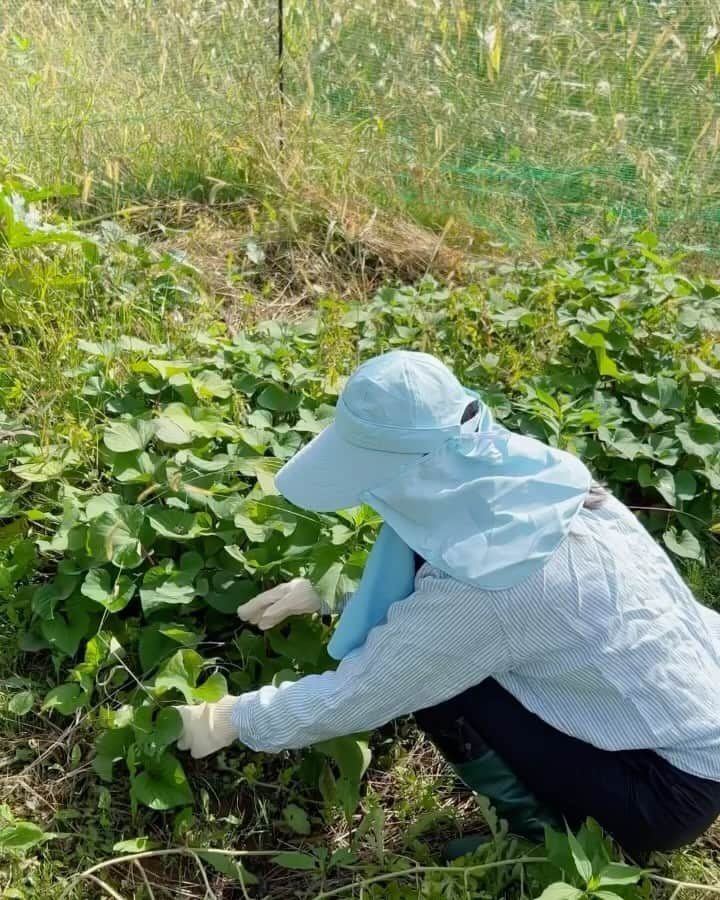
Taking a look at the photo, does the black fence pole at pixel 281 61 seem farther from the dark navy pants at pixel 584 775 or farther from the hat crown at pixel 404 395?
the dark navy pants at pixel 584 775

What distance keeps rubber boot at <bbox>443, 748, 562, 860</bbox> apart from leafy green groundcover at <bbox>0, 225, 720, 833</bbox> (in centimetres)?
23

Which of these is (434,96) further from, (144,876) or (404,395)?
(144,876)

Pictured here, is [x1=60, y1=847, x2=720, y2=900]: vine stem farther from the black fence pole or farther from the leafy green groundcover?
the black fence pole

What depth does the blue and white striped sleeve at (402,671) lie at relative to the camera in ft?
4.89

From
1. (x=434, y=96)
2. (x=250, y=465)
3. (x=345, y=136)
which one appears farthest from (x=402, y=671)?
(x=434, y=96)

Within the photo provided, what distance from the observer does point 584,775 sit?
5.30 ft

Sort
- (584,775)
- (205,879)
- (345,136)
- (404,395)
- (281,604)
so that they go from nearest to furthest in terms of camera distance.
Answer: (404,395), (584,775), (205,879), (281,604), (345,136)

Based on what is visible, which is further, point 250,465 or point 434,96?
point 434,96

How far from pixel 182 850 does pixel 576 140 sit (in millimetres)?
3321

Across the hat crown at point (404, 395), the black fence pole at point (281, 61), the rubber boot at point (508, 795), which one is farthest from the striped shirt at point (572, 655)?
the black fence pole at point (281, 61)

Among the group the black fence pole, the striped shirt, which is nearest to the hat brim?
the striped shirt

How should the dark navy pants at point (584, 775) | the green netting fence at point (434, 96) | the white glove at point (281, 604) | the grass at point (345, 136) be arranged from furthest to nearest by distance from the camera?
1. the green netting fence at point (434, 96)
2. the grass at point (345, 136)
3. the white glove at point (281, 604)
4. the dark navy pants at point (584, 775)

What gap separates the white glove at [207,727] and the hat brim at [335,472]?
44 cm

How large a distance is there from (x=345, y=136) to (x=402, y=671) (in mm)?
2981
